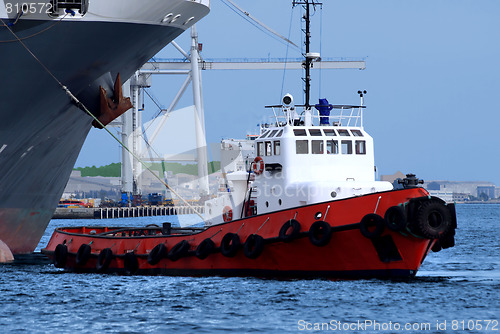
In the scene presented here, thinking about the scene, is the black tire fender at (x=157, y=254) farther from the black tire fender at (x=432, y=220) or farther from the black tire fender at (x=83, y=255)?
the black tire fender at (x=432, y=220)

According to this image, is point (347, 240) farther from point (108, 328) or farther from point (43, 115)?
point (43, 115)

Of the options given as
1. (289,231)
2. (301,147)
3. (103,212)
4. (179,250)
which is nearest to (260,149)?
(301,147)

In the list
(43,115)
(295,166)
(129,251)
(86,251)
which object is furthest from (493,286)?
(43,115)

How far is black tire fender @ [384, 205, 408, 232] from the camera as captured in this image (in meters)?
18.7

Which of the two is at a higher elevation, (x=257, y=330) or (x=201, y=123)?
(x=201, y=123)

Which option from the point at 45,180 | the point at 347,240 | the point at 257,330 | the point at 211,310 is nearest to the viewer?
the point at 257,330

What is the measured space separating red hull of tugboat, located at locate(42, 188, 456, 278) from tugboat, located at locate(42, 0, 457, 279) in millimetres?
25

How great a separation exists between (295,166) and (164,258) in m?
4.55

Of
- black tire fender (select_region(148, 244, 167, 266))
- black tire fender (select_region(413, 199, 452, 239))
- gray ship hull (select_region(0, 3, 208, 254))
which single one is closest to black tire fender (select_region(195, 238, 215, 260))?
black tire fender (select_region(148, 244, 167, 266))

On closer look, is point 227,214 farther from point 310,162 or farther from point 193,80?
point 193,80

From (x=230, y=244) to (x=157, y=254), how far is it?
2491 millimetres

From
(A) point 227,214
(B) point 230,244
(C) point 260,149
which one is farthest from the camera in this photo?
(A) point 227,214

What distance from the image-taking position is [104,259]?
2372 cm

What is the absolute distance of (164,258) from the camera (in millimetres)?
22406
